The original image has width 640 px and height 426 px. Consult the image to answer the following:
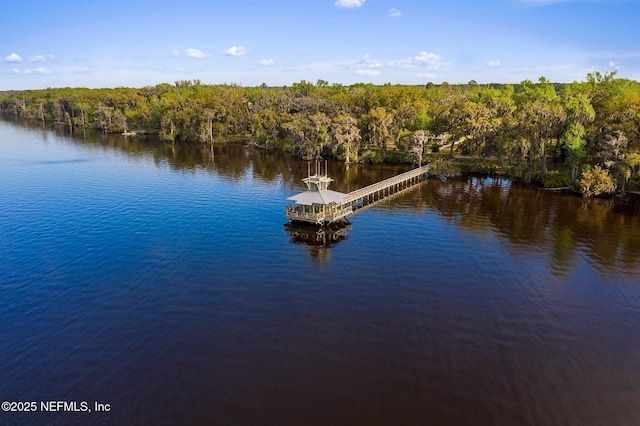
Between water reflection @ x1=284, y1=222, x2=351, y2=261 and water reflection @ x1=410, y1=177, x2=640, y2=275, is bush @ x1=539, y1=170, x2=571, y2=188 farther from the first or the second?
water reflection @ x1=284, y1=222, x2=351, y2=261

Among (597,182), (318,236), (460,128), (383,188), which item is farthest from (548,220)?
(460,128)

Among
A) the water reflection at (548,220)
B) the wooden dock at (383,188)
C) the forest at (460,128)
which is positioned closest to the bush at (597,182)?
the forest at (460,128)

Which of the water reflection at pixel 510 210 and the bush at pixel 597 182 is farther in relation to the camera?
the bush at pixel 597 182

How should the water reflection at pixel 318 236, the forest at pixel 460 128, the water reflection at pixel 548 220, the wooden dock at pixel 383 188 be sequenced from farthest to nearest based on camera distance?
the forest at pixel 460 128 → the wooden dock at pixel 383 188 → the water reflection at pixel 318 236 → the water reflection at pixel 548 220

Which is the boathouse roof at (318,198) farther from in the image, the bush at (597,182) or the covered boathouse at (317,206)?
the bush at (597,182)

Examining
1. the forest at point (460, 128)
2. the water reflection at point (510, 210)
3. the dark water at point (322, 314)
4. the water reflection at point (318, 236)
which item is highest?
the forest at point (460, 128)

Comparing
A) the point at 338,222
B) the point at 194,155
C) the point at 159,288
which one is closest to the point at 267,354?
the point at 159,288
